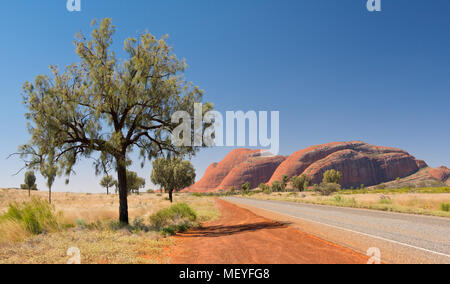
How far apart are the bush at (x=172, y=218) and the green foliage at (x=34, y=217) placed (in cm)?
454

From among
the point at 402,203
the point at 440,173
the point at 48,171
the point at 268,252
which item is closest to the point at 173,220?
the point at 48,171

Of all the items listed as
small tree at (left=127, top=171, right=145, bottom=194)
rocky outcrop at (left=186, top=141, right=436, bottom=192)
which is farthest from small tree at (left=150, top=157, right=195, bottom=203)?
rocky outcrop at (left=186, top=141, right=436, bottom=192)

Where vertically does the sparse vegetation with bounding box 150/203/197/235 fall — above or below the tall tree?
below

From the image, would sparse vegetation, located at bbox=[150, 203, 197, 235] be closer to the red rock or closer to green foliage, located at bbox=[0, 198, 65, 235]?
green foliage, located at bbox=[0, 198, 65, 235]

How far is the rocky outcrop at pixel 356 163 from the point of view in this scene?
14362 cm

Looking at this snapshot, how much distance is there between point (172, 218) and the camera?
16109 mm

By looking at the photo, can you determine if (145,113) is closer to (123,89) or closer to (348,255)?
(123,89)

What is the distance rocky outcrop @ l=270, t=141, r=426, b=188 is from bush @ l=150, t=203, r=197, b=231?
13346 cm

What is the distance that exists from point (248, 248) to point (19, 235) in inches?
322

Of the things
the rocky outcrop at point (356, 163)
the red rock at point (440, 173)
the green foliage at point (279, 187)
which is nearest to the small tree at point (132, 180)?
the green foliage at point (279, 187)

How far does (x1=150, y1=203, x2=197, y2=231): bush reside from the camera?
14.5 meters

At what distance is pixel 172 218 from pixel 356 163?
15244cm

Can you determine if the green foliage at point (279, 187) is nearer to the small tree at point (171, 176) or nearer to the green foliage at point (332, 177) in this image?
the green foliage at point (332, 177)
